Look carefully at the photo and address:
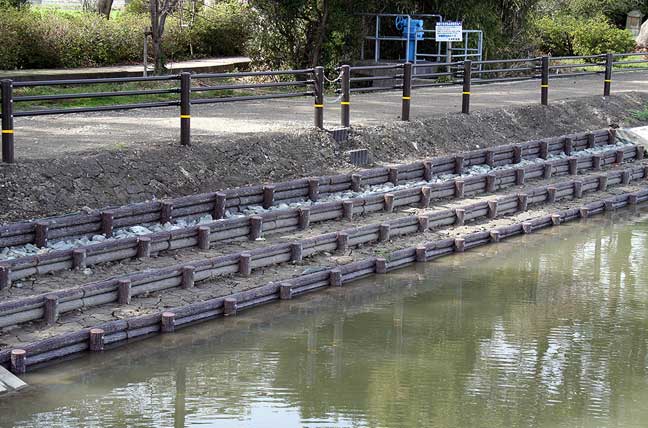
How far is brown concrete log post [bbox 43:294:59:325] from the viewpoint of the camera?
10047mm

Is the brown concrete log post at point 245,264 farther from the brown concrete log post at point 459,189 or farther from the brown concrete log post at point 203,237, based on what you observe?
the brown concrete log post at point 459,189

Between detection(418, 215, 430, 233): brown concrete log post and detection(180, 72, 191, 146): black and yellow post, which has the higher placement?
detection(180, 72, 191, 146): black and yellow post

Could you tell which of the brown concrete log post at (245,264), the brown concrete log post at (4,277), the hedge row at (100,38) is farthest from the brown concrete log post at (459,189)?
the hedge row at (100,38)

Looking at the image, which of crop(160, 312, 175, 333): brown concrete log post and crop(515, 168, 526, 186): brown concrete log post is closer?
crop(160, 312, 175, 333): brown concrete log post

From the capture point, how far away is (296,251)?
12.7 metres

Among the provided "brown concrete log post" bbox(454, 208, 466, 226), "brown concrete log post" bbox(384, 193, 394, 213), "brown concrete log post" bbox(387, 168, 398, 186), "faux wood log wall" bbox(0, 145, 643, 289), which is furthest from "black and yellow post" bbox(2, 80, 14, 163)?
"brown concrete log post" bbox(454, 208, 466, 226)

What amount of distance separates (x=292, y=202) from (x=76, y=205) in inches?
124

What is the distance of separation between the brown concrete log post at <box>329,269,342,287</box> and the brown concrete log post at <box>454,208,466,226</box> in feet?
11.1

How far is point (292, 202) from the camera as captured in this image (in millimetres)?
15133

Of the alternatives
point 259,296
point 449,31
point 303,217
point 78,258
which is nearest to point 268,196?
point 303,217

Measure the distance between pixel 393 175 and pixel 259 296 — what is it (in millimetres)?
5594

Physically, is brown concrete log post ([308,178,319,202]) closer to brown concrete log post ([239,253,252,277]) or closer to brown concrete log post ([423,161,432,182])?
brown concrete log post ([423,161,432,182])

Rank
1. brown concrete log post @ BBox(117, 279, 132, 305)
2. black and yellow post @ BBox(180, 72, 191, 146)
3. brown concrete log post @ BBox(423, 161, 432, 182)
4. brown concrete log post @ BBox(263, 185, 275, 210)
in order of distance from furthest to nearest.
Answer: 1. brown concrete log post @ BBox(423, 161, 432, 182)
2. black and yellow post @ BBox(180, 72, 191, 146)
3. brown concrete log post @ BBox(263, 185, 275, 210)
4. brown concrete log post @ BBox(117, 279, 132, 305)

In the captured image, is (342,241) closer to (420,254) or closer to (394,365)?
(420,254)
